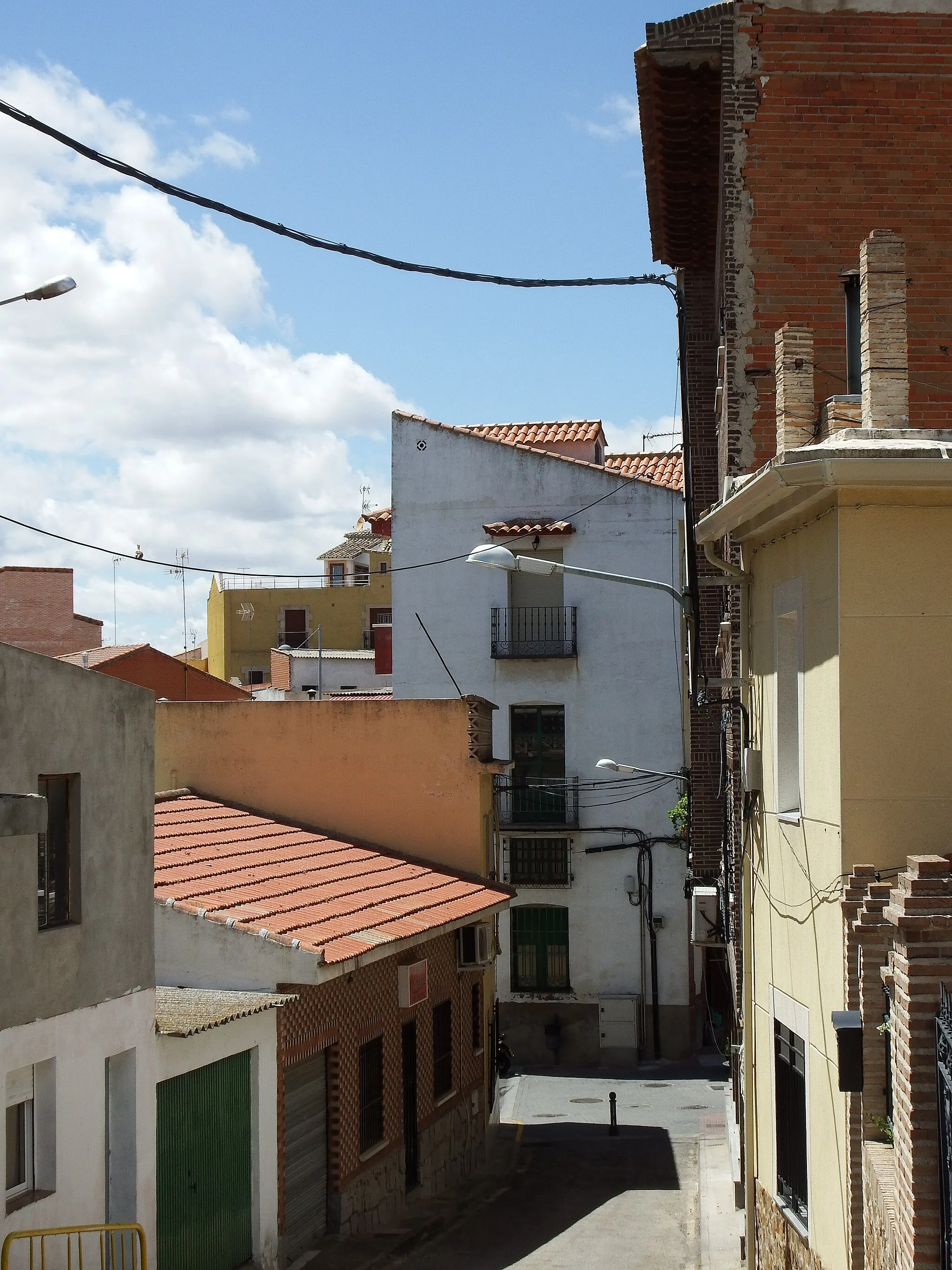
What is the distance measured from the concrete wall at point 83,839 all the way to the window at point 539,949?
20712mm

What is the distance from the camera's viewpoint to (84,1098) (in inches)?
428

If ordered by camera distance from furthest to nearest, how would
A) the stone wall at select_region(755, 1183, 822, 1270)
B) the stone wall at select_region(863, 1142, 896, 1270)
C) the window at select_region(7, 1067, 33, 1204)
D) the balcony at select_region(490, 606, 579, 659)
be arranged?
the balcony at select_region(490, 606, 579, 659), the stone wall at select_region(755, 1183, 822, 1270), the window at select_region(7, 1067, 33, 1204), the stone wall at select_region(863, 1142, 896, 1270)

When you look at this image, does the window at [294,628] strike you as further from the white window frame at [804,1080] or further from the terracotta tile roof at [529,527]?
the white window frame at [804,1080]

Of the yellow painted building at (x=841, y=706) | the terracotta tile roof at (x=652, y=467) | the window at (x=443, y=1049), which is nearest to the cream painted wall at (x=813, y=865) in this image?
the yellow painted building at (x=841, y=706)

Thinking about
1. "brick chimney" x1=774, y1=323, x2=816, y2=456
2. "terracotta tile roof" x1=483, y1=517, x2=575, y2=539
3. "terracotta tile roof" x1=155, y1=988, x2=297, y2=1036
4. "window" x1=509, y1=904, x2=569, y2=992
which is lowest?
"window" x1=509, y1=904, x2=569, y2=992

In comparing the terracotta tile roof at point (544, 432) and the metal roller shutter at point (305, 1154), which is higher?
the terracotta tile roof at point (544, 432)

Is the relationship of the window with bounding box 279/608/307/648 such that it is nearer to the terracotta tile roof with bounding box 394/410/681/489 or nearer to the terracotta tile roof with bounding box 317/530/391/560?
the terracotta tile roof with bounding box 317/530/391/560

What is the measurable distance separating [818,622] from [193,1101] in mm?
7326

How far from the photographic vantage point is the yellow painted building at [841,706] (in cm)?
895

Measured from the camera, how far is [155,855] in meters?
17.0

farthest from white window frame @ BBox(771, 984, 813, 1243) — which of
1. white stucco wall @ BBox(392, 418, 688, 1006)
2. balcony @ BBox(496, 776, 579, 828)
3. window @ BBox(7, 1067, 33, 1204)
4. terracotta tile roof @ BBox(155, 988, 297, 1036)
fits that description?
balcony @ BBox(496, 776, 579, 828)

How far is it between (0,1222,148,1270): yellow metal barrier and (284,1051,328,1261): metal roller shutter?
3.50 meters

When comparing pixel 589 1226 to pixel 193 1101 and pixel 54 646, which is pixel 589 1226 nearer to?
pixel 193 1101

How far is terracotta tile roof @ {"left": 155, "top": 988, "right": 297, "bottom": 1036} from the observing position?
40.5 ft
